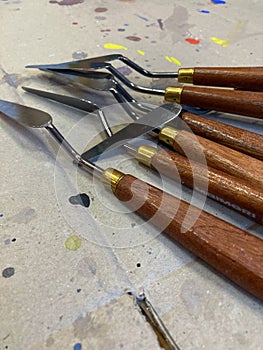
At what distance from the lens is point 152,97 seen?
1.89 feet

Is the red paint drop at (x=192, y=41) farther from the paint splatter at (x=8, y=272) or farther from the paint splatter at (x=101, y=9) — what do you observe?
the paint splatter at (x=8, y=272)

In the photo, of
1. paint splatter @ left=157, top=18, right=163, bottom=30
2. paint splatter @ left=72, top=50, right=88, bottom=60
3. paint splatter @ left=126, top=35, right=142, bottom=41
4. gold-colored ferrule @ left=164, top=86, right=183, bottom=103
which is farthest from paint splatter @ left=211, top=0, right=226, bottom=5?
gold-colored ferrule @ left=164, top=86, right=183, bottom=103

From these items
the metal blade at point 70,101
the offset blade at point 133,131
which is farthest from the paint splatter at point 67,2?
the offset blade at point 133,131

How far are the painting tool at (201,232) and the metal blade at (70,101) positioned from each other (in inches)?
4.9

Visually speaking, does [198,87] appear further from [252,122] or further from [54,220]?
[54,220]

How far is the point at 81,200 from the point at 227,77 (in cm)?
26

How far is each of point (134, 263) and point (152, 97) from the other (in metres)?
0.30

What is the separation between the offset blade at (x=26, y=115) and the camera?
0.49 metres

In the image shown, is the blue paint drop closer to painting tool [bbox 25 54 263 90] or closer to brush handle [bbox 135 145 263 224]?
brush handle [bbox 135 145 263 224]

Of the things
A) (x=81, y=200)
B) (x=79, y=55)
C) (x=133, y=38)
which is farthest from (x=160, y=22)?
(x=81, y=200)

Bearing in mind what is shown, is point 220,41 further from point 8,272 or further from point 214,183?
point 8,272

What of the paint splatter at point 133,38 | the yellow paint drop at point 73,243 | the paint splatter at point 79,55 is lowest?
the yellow paint drop at point 73,243

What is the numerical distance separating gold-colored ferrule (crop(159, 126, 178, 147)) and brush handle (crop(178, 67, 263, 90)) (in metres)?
0.12

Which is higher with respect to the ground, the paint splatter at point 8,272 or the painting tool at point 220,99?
the painting tool at point 220,99
